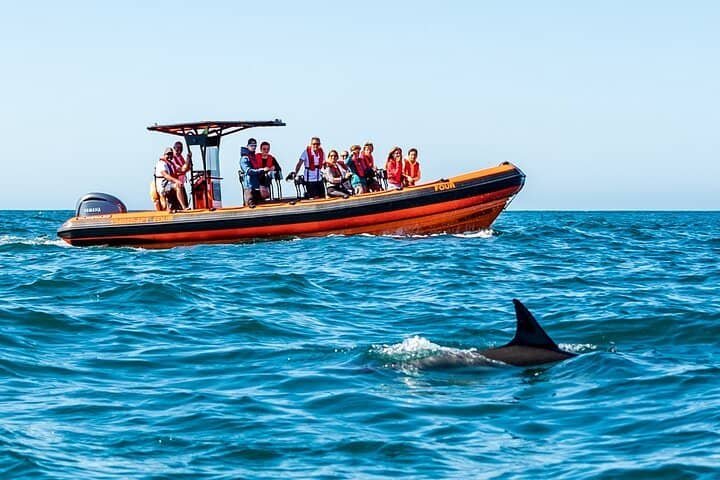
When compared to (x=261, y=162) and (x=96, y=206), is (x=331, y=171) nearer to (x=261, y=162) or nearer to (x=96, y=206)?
(x=261, y=162)

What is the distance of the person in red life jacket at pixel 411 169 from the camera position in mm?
26672

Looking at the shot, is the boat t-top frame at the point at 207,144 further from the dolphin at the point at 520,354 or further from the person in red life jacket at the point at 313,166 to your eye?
the dolphin at the point at 520,354

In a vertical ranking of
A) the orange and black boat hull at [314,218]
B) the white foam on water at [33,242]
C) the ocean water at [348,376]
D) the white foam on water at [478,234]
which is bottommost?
the ocean water at [348,376]

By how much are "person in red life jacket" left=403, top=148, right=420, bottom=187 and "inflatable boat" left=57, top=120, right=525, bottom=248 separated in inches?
59.2

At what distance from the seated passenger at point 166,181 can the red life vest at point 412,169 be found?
5797mm

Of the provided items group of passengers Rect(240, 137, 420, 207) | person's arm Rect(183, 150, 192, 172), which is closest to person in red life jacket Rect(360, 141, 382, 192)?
group of passengers Rect(240, 137, 420, 207)

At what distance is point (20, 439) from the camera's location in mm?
7551

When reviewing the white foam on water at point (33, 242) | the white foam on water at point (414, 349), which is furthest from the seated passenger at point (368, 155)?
the white foam on water at point (414, 349)

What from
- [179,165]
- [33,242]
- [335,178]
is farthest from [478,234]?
[33,242]

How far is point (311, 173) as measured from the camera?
25.7 metres

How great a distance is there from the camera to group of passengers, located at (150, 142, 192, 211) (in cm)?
2500

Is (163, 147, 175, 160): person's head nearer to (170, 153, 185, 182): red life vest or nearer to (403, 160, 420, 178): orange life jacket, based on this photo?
(170, 153, 185, 182): red life vest

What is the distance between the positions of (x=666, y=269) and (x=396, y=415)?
12400 mm

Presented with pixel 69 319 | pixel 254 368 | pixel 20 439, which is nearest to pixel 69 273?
pixel 69 319
